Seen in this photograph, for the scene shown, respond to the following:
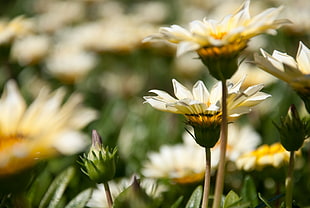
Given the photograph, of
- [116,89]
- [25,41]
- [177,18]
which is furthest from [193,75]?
[177,18]

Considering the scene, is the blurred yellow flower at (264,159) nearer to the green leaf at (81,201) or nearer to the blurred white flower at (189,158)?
the blurred white flower at (189,158)

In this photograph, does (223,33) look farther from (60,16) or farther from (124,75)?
(60,16)

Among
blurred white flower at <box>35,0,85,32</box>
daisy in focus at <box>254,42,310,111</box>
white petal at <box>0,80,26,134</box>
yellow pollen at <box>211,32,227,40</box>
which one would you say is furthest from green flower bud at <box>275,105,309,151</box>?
blurred white flower at <box>35,0,85,32</box>

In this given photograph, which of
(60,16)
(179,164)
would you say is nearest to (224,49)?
(179,164)

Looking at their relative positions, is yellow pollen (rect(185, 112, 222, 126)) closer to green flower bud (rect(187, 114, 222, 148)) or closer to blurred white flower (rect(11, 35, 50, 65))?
green flower bud (rect(187, 114, 222, 148))

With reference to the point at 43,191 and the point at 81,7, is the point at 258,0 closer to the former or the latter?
the point at 81,7
